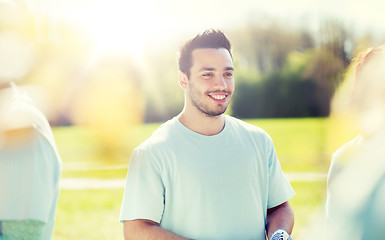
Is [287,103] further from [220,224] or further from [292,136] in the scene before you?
[220,224]

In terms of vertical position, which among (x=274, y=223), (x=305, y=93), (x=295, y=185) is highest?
(x=274, y=223)

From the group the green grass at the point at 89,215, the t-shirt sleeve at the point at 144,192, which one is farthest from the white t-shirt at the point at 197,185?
the green grass at the point at 89,215

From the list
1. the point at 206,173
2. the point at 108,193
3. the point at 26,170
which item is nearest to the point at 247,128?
the point at 206,173

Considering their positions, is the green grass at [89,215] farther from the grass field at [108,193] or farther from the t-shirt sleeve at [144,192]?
the t-shirt sleeve at [144,192]

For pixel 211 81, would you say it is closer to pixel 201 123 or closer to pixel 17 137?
pixel 201 123

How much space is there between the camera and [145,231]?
252 cm

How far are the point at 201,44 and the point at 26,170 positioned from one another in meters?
1.27

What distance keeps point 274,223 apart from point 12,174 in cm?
154

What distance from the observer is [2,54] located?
231 centimetres

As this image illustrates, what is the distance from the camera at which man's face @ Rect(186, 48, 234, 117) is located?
2.71 meters

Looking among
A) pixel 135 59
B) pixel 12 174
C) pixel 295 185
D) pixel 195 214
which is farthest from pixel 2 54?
pixel 135 59

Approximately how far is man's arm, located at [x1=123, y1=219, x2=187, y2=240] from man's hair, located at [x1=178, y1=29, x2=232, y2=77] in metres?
0.93

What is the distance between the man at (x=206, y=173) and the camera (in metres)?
2.58

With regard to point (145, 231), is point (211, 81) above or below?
above
